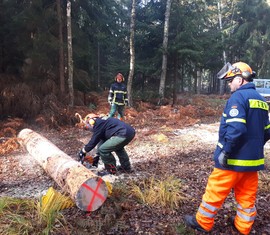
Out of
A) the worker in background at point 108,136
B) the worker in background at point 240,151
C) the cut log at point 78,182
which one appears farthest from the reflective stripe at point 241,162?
the worker in background at point 108,136

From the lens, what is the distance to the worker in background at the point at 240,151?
3086 mm

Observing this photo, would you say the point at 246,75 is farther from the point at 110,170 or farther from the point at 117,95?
the point at 117,95

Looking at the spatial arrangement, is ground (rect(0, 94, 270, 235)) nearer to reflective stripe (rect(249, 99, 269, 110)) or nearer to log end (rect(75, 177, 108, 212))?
A: log end (rect(75, 177, 108, 212))

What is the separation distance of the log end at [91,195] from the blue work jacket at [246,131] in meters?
1.79

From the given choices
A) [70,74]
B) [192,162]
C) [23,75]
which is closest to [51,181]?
[192,162]

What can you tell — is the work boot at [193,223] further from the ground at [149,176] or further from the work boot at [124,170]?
the work boot at [124,170]

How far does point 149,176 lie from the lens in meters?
5.61

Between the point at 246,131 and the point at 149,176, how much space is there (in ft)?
9.76

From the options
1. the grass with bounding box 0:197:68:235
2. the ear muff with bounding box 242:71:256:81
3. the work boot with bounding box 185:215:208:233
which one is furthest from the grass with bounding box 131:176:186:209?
the ear muff with bounding box 242:71:256:81

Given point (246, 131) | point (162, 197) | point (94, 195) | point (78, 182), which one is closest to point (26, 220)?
point (78, 182)

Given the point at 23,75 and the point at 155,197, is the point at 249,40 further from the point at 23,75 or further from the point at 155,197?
the point at 155,197

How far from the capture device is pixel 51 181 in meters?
5.48

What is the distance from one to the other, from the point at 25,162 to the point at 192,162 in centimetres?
430

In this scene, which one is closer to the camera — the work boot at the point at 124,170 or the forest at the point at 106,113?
the forest at the point at 106,113
